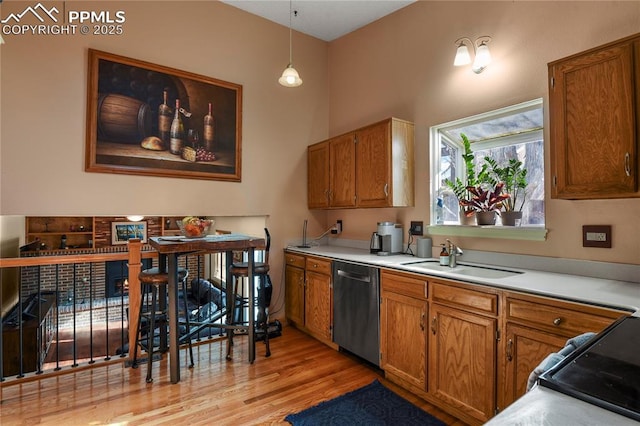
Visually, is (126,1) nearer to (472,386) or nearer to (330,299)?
(330,299)

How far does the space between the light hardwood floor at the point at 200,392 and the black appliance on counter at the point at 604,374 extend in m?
1.44

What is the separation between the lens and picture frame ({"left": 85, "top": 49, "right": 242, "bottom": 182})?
2844mm

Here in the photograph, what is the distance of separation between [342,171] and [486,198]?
1478 millimetres

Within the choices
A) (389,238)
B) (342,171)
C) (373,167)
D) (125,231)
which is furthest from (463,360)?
(125,231)

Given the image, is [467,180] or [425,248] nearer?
[467,180]

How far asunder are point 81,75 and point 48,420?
2.62 meters

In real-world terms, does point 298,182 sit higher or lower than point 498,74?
lower

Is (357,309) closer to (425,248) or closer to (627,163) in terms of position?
(425,248)

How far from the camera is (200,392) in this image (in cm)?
238

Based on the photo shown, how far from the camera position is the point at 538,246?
2287 mm

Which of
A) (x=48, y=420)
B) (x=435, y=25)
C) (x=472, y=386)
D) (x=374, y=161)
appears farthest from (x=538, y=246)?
(x=48, y=420)

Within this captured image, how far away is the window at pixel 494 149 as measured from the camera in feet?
7.86

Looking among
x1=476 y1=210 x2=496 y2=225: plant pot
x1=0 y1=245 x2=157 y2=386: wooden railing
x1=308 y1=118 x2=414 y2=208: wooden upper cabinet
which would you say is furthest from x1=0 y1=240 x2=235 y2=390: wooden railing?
x1=476 y1=210 x2=496 y2=225: plant pot

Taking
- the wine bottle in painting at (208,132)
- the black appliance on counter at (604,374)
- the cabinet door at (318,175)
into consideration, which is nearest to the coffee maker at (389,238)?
the cabinet door at (318,175)
